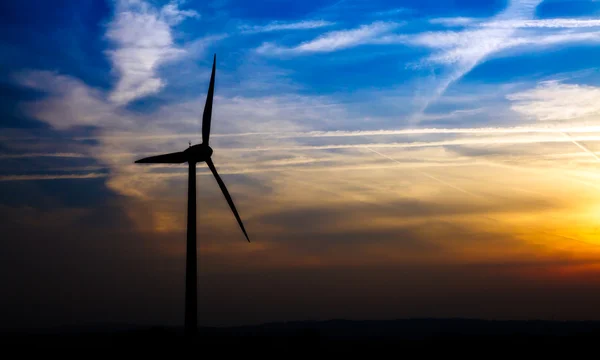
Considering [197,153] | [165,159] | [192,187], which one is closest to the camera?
[192,187]

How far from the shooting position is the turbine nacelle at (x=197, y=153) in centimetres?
6081

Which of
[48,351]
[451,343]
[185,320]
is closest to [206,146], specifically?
[185,320]

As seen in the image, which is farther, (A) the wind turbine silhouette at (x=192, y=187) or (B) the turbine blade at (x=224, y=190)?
(B) the turbine blade at (x=224, y=190)

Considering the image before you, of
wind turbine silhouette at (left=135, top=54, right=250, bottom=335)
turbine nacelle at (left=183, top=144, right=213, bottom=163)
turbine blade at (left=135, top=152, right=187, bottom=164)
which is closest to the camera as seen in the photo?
wind turbine silhouette at (left=135, top=54, right=250, bottom=335)

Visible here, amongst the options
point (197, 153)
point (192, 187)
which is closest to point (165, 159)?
point (197, 153)

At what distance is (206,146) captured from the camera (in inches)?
2425

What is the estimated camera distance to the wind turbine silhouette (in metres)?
55.7

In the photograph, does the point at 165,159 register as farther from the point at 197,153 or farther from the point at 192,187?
the point at 192,187

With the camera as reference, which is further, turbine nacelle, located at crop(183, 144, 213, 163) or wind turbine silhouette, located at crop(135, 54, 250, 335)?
turbine nacelle, located at crop(183, 144, 213, 163)

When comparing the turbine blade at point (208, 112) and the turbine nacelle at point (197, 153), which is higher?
the turbine blade at point (208, 112)

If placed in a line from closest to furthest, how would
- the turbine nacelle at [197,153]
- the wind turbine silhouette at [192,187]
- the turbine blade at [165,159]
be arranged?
the wind turbine silhouette at [192,187]
the turbine nacelle at [197,153]
the turbine blade at [165,159]

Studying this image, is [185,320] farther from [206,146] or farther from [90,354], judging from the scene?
[90,354]

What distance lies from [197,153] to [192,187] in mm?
3891

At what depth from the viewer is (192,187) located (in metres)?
58.6
